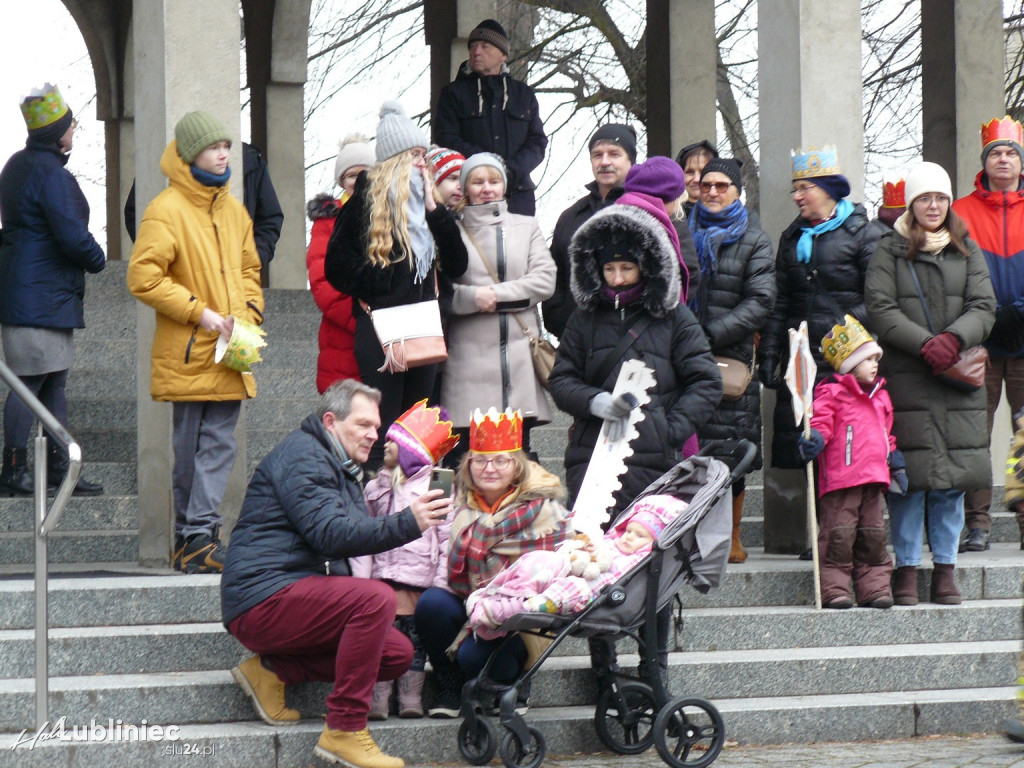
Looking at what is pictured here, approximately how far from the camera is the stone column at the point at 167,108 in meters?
7.76

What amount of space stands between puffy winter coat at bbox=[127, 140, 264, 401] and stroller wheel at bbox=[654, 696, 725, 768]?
258cm

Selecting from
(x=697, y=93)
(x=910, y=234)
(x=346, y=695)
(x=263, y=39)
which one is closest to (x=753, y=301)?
(x=910, y=234)

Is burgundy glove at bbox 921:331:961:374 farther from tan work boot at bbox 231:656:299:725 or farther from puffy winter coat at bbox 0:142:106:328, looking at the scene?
puffy winter coat at bbox 0:142:106:328

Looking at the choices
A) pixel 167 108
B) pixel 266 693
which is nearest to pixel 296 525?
pixel 266 693

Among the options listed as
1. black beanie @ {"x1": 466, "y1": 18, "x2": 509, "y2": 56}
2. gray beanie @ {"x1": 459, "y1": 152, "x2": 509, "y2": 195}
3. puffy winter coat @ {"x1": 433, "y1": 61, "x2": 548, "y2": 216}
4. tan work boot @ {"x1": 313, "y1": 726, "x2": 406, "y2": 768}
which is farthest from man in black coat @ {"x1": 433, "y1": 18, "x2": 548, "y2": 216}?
tan work boot @ {"x1": 313, "y1": 726, "x2": 406, "y2": 768}

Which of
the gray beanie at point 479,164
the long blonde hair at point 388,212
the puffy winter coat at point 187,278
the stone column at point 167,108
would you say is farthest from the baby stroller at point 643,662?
the stone column at point 167,108

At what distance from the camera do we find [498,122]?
33.1 feet

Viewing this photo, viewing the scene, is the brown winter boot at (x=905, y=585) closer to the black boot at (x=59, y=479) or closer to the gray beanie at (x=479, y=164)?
the gray beanie at (x=479, y=164)

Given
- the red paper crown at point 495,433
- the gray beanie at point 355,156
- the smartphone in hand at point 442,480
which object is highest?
the gray beanie at point 355,156

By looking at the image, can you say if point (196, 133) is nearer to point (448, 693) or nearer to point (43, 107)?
point (43, 107)

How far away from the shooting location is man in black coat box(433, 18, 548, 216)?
9984 millimetres

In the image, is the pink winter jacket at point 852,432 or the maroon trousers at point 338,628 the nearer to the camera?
the maroon trousers at point 338,628

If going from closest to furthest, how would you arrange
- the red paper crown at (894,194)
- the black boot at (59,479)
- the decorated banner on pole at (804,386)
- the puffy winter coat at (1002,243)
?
the decorated banner on pole at (804,386)
the black boot at (59,479)
the puffy winter coat at (1002,243)
the red paper crown at (894,194)

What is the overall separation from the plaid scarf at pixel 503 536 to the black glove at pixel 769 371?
7.83 feet
